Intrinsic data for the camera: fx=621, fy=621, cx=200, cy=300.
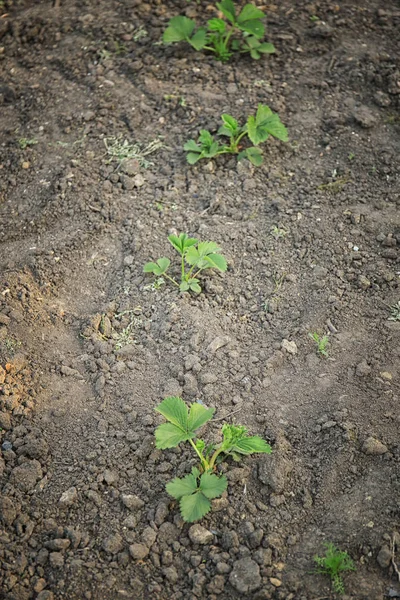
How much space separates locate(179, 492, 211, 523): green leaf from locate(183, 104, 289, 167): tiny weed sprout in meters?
2.11

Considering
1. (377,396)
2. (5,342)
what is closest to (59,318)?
(5,342)

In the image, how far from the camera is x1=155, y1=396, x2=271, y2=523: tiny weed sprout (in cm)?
253

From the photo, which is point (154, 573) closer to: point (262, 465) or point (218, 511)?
point (218, 511)

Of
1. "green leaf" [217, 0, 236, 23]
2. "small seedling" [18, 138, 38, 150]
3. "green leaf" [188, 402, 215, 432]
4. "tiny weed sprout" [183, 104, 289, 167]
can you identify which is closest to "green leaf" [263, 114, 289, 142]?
"tiny weed sprout" [183, 104, 289, 167]

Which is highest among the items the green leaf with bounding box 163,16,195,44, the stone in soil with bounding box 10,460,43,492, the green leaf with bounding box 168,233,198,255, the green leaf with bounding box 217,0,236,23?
the green leaf with bounding box 217,0,236,23

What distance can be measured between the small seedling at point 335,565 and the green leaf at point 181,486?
56 centimetres

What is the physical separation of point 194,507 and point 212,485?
12 cm

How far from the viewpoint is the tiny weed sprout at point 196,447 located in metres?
2.53

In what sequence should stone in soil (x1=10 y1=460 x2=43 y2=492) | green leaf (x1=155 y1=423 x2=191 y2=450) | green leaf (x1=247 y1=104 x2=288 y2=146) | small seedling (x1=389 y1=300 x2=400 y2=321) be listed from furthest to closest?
green leaf (x1=247 y1=104 x2=288 y2=146), small seedling (x1=389 y1=300 x2=400 y2=321), stone in soil (x1=10 y1=460 x2=43 y2=492), green leaf (x1=155 y1=423 x2=191 y2=450)

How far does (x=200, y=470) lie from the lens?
107 inches

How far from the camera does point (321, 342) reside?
3.11m

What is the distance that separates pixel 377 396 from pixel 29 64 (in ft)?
11.2

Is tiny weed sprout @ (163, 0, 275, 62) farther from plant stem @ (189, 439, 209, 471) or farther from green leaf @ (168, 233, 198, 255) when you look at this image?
plant stem @ (189, 439, 209, 471)

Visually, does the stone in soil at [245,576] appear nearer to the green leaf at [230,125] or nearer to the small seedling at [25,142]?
the green leaf at [230,125]
